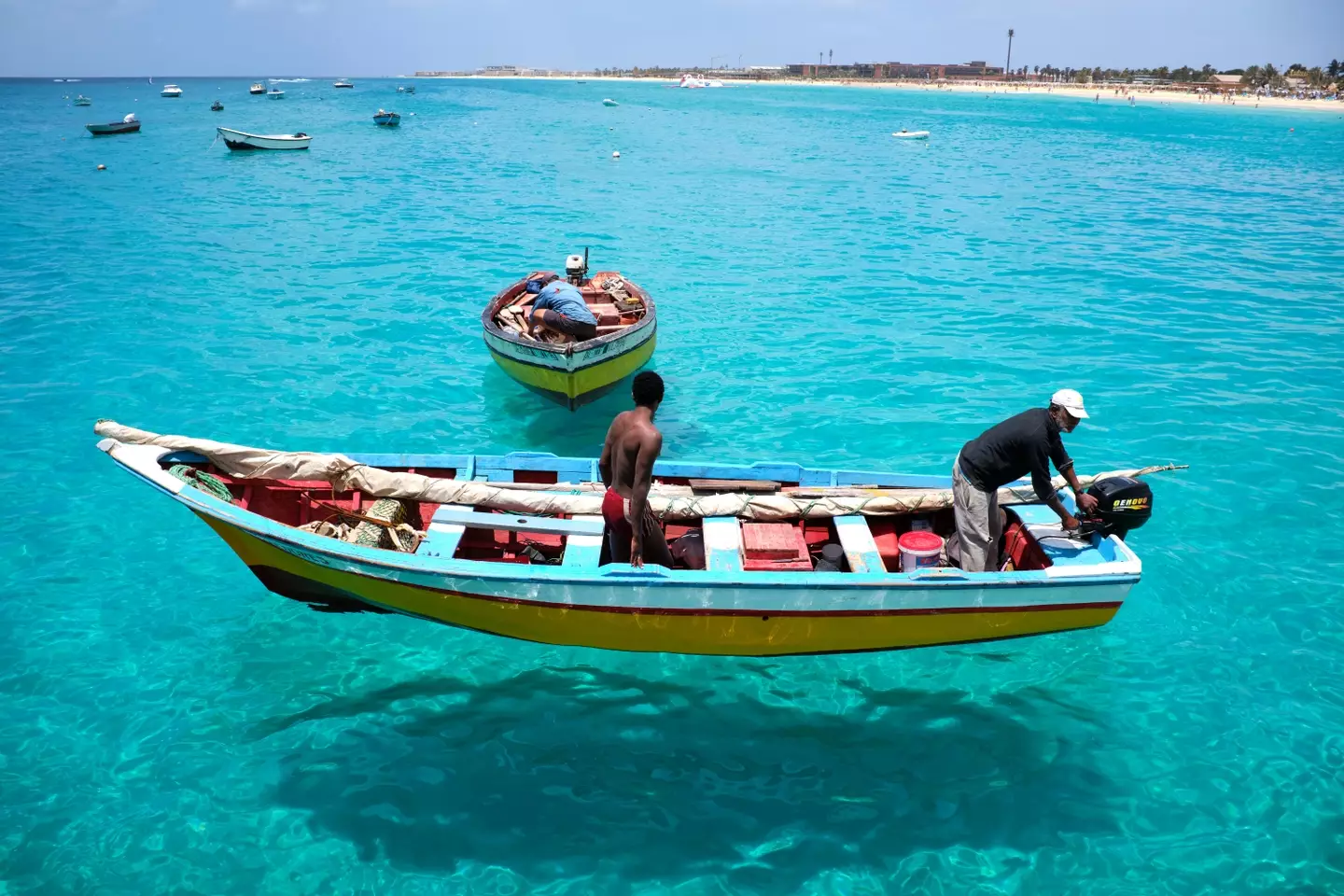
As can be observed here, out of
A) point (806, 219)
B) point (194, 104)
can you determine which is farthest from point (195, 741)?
point (194, 104)

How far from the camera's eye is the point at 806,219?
36.0m

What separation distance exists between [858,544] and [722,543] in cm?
136

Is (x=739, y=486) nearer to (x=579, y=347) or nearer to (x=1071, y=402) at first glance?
(x=1071, y=402)

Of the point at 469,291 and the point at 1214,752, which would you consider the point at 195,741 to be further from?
the point at 469,291

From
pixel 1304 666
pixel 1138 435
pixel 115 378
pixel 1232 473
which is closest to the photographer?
pixel 1304 666

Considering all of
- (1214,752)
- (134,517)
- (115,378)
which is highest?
(115,378)

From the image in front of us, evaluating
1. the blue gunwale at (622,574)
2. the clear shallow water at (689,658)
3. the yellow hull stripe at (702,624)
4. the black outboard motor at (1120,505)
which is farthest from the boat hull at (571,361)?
the black outboard motor at (1120,505)

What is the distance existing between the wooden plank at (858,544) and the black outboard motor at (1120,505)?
6.96 ft

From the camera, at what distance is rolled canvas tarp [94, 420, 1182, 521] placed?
9.23 m

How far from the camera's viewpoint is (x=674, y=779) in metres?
8.05

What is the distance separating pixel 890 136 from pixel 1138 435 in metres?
70.1

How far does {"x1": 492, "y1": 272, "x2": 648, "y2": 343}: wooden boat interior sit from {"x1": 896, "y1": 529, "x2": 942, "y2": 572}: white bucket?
7.34 meters

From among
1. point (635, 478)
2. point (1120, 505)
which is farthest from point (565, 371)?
point (1120, 505)

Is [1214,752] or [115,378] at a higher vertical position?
[115,378]
